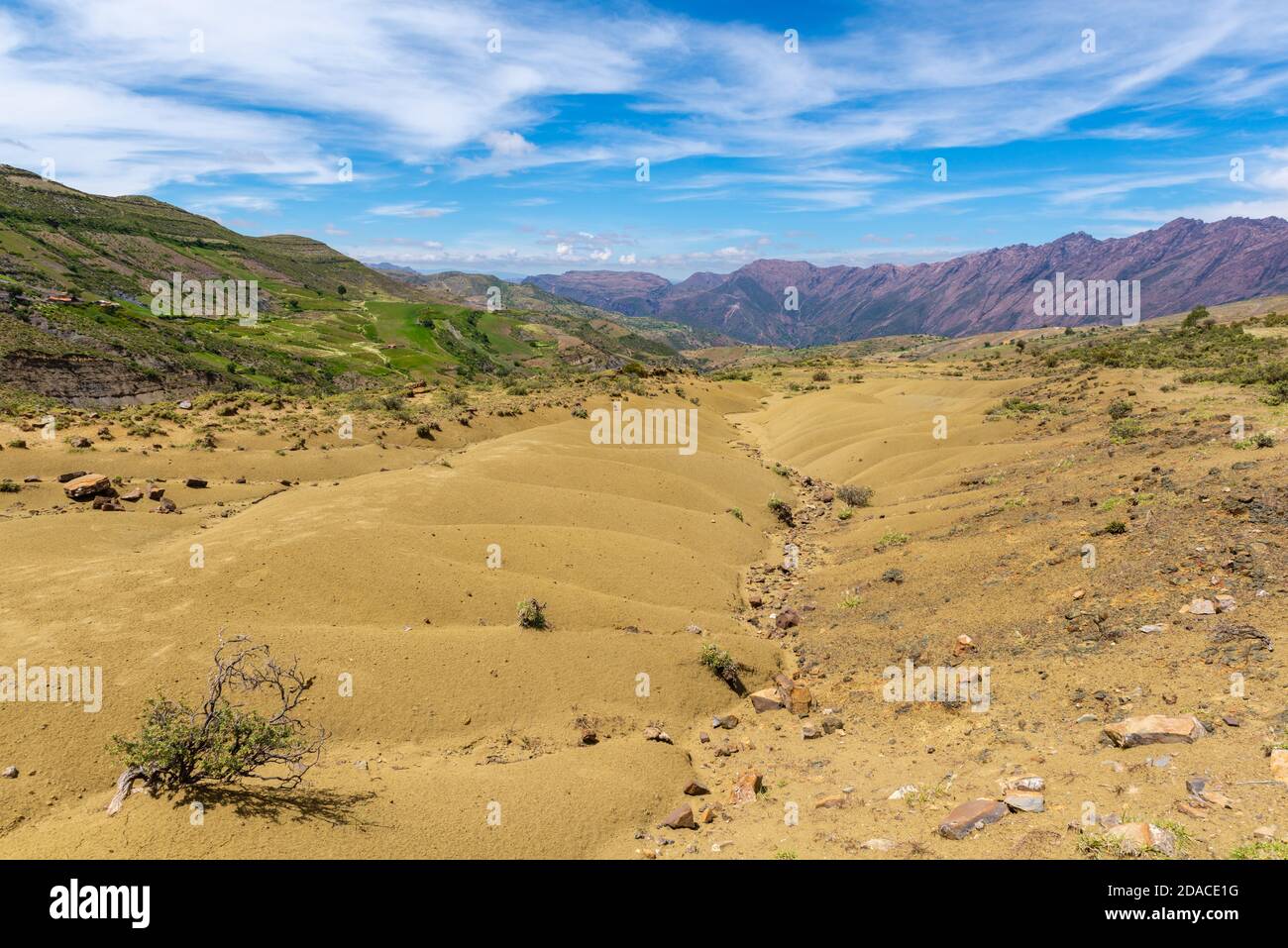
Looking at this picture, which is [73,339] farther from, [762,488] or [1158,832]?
[1158,832]

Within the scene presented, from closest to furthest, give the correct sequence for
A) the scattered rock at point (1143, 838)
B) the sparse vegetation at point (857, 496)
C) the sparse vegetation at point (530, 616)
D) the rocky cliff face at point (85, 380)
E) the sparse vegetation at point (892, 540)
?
the scattered rock at point (1143, 838), the sparse vegetation at point (530, 616), the sparse vegetation at point (892, 540), the sparse vegetation at point (857, 496), the rocky cliff face at point (85, 380)

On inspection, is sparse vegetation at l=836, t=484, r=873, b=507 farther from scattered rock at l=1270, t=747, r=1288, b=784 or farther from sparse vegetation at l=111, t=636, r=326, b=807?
sparse vegetation at l=111, t=636, r=326, b=807

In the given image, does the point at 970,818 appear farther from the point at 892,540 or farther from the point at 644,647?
the point at 892,540

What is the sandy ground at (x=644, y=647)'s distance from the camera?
6984mm

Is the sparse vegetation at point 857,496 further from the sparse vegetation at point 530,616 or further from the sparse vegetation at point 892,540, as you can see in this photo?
the sparse vegetation at point 530,616

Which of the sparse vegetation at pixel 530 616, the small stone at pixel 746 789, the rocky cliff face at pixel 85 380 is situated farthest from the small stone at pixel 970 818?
the rocky cliff face at pixel 85 380

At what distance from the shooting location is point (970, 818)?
260 inches

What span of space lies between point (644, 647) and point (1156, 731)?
824cm

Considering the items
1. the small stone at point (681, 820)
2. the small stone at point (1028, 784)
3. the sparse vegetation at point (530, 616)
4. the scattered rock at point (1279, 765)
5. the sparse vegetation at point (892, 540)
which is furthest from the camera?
the sparse vegetation at point (892, 540)

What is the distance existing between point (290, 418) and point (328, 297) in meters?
138

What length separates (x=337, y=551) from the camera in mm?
13922

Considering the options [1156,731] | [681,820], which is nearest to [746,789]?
[681,820]

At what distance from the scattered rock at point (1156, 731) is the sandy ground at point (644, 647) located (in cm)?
17
